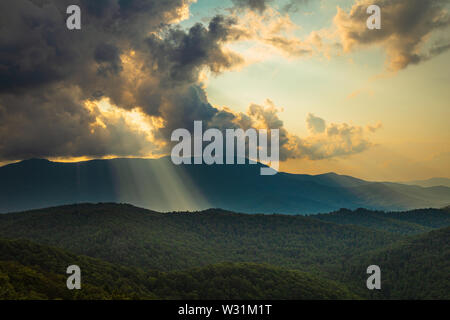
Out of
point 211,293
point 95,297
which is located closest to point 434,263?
point 211,293

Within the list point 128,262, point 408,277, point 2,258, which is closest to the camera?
point 2,258

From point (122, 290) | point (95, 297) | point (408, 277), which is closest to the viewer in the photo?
point (95, 297)

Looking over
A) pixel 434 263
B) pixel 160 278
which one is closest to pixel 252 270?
pixel 160 278
